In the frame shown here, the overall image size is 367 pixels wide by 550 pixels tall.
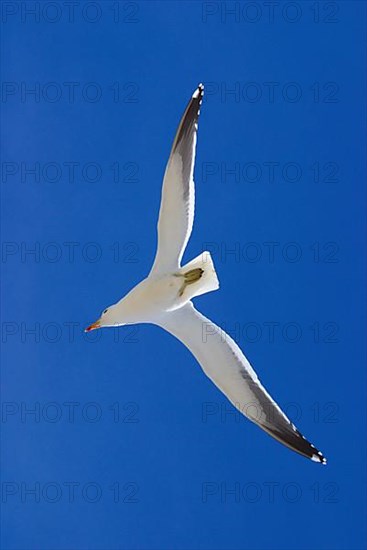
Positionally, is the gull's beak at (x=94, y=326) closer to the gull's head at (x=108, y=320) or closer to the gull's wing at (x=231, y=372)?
the gull's head at (x=108, y=320)

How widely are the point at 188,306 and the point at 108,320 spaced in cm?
64

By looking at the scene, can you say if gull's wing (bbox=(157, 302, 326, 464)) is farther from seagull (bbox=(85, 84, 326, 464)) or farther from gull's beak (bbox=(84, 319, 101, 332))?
gull's beak (bbox=(84, 319, 101, 332))

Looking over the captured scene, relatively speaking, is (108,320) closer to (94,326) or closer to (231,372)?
(94,326)

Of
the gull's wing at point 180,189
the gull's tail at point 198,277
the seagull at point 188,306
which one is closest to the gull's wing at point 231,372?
the seagull at point 188,306

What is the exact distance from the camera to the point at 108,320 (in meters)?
6.77

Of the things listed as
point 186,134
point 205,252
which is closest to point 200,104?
point 186,134

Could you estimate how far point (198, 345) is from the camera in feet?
21.9

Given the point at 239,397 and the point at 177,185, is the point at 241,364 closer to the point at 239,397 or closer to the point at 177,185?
the point at 239,397

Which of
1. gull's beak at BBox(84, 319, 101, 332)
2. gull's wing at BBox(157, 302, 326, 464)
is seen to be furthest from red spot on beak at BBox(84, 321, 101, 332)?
gull's wing at BBox(157, 302, 326, 464)

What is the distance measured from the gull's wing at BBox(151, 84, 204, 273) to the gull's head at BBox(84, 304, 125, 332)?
0.63m

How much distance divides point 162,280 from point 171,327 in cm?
45

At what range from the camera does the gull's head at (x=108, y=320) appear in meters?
6.73

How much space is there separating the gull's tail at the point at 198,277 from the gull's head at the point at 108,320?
581 mm

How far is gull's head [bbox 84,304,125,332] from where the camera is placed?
22.1 ft
